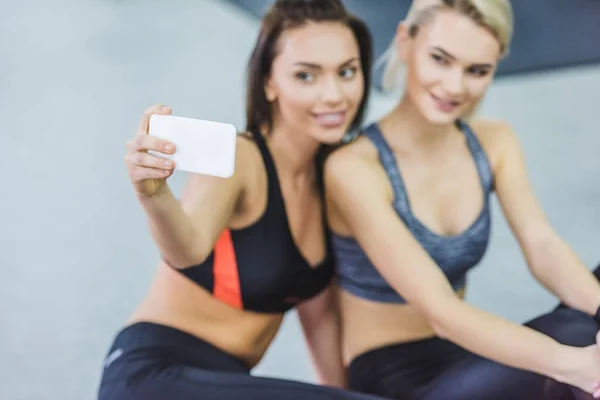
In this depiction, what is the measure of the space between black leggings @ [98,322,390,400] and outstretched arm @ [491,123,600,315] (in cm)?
33

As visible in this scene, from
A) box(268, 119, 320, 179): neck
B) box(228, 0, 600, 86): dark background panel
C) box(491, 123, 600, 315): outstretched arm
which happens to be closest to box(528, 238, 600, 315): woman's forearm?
box(491, 123, 600, 315): outstretched arm

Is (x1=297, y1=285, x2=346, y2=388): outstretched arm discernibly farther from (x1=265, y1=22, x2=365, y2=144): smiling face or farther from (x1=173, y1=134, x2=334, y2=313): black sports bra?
(x1=265, y1=22, x2=365, y2=144): smiling face

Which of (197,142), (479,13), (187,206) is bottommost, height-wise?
(187,206)

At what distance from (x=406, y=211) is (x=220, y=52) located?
159 cm

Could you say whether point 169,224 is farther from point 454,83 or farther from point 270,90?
point 454,83

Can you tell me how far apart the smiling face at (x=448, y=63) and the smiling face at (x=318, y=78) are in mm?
81

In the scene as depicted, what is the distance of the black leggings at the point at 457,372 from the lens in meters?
0.87

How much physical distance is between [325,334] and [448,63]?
47 cm

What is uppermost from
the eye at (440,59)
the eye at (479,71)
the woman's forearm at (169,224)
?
the eye at (440,59)

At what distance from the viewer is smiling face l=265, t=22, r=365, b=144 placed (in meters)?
0.91

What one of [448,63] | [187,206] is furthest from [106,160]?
[448,63]

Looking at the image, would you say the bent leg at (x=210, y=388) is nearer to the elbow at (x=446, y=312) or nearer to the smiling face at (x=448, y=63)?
the elbow at (x=446, y=312)

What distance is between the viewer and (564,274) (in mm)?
998

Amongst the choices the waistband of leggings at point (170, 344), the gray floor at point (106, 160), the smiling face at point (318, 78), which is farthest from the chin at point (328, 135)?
the gray floor at point (106, 160)
